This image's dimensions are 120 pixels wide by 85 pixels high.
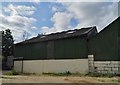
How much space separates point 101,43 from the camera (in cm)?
2541

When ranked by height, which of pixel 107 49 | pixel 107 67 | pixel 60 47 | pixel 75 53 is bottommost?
pixel 107 67

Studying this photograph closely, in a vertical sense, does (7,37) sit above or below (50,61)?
above

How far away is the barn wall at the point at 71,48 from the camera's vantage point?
27141mm

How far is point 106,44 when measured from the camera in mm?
25016

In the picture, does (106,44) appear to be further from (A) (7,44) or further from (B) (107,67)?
(A) (7,44)

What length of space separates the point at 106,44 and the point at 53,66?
773 cm

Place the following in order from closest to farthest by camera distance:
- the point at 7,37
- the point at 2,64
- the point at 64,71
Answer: the point at 64,71 → the point at 2,64 → the point at 7,37

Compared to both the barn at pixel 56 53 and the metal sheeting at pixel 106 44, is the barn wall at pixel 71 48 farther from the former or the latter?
the metal sheeting at pixel 106 44

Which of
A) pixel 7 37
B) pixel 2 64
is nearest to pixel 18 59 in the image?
pixel 2 64

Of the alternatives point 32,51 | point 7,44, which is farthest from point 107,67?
point 7,44

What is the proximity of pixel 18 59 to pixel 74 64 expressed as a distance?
11076mm

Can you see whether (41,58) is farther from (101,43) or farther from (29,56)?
(101,43)

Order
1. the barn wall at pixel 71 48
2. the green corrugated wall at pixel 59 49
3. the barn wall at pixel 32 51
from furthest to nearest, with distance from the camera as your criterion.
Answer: the barn wall at pixel 32 51, the green corrugated wall at pixel 59 49, the barn wall at pixel 71 48

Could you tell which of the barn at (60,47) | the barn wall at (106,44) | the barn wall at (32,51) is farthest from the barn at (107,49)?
the barn wall at (32,51)
